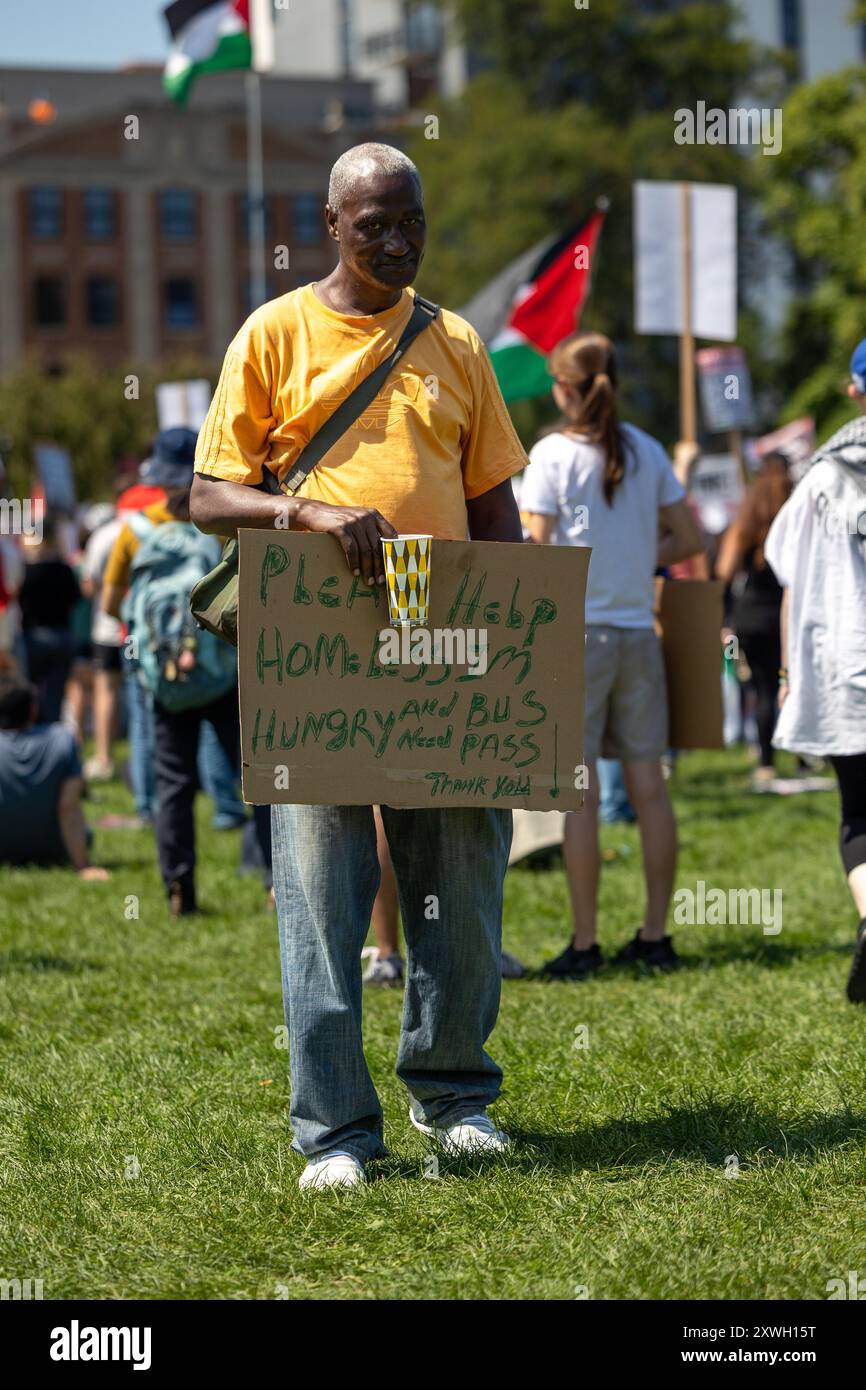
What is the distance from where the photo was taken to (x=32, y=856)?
986cm

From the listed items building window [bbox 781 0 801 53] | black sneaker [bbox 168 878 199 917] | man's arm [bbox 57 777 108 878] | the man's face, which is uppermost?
building window [bbox 781 0 801 53]

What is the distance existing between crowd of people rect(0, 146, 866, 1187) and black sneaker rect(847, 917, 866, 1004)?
12 millimetres

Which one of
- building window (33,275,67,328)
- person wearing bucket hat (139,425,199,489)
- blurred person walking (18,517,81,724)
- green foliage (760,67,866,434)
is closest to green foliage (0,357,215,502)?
building window (33,275,67,328)

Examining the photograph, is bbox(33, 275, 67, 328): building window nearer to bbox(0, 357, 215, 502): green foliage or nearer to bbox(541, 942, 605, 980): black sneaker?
bbox(0, 357, 215, 502): green foliage

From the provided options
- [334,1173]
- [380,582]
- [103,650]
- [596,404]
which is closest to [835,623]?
[596,404]

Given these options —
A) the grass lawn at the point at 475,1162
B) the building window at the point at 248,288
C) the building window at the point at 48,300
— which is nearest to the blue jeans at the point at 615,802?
the grass lawn at the point at 475,1162

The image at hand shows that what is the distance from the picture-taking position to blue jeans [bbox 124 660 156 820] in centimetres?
1106

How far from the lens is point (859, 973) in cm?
549

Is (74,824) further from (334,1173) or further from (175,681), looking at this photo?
(334,1173)

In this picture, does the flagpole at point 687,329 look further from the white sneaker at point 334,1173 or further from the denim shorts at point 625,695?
the white sneaker at point 334,1173

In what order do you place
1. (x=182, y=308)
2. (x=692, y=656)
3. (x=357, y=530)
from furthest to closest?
(x=182, y=308) < (x=692, y=656) < (x=357, y=530)

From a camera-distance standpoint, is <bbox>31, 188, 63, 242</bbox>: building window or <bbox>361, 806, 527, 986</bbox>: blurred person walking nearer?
<bbox>361, 806, 527, 986</bbox>: blurred person walking

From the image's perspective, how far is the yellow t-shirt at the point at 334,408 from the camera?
4.01 meters

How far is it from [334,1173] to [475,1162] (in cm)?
33
